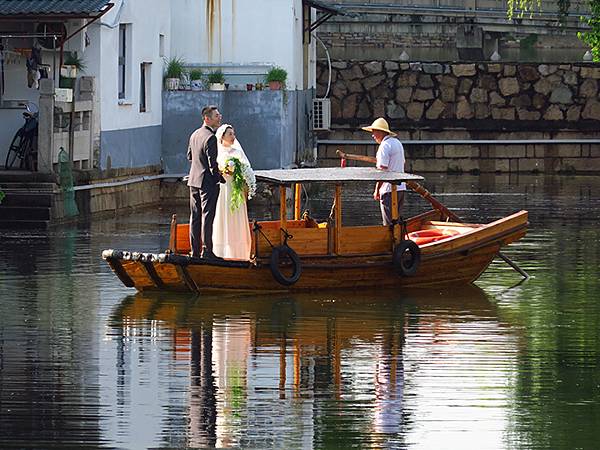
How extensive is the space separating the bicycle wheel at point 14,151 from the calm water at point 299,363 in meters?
5.28

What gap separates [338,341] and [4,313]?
355cm

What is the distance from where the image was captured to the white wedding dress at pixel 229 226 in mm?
18047

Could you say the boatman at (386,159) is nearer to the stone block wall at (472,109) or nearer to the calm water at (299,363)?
the calm water at (299,363)

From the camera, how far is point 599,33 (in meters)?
31.5

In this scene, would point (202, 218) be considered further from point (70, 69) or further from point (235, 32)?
point (235, 32)

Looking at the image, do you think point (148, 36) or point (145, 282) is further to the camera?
point (148, 36)

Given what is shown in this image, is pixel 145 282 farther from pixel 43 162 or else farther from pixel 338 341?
pixel 43 162

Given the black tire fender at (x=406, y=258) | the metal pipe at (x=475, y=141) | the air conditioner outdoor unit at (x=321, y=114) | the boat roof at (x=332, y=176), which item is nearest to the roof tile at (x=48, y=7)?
the boat roof at (x=332, y=176)

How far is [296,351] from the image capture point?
14.9 metres

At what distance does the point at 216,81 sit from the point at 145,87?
1349mm

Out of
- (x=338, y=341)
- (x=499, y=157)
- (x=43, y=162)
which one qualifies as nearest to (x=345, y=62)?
(x=499, y=157)

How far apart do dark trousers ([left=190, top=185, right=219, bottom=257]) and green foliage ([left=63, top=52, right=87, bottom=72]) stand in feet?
31.8

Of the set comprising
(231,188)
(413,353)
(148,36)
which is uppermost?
(148,36)

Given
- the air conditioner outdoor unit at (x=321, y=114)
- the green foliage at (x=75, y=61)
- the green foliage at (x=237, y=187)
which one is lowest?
the green foliage at (x=237, y=187)
